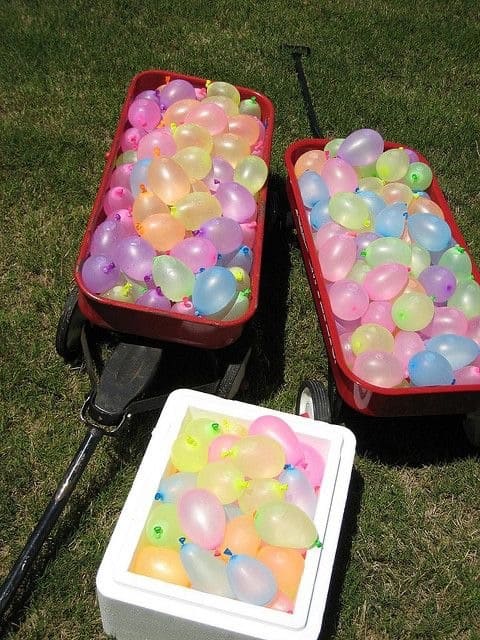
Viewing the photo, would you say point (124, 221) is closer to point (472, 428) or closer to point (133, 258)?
point (133, 258)

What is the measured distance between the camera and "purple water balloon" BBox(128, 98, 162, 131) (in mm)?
2512

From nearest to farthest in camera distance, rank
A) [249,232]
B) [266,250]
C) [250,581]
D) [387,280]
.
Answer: [250,581], [387,280], [249,232], [266,250]

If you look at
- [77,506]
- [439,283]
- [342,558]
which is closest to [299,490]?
[342,558]

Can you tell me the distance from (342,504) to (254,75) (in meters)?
2.67

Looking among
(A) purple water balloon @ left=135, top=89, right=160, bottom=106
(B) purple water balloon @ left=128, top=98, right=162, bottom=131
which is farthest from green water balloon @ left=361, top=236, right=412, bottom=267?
(A) purple water balloon @ left=135, top=89, right=160, bottom=106

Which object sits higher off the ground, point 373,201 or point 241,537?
point 373,201

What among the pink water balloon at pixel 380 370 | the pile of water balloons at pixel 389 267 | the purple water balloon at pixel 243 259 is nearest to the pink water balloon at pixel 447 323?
the pile of water balloons at pixel 389 267

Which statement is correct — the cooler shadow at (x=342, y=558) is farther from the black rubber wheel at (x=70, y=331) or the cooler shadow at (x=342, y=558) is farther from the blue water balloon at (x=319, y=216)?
the black rubber wheel at (x=70, y=331)

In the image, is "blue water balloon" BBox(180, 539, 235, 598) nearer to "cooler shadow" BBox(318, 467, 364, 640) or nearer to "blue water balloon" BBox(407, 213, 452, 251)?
"cooler shadow" BBox(318, 467, 364, 640)

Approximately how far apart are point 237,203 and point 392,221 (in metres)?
0.54

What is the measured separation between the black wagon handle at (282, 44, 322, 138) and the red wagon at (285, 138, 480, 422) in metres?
0.77

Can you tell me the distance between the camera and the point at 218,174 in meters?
2.39

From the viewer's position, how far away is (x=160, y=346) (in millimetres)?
2164

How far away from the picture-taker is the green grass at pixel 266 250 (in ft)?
6.63
